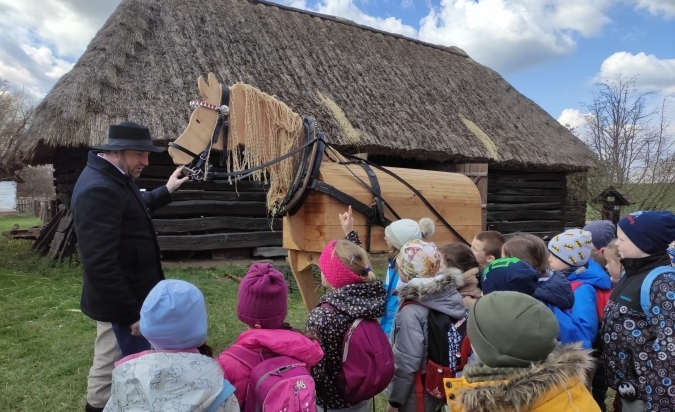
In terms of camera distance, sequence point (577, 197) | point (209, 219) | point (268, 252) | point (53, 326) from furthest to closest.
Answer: point (577, 197) → point (268, 252) → point (209, 219) → point (53, 326)

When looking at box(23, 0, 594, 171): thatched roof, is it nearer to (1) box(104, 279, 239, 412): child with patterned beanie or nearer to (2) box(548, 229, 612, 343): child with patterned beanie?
(2) box(548, 229, 612, 343): child with patterned beanie

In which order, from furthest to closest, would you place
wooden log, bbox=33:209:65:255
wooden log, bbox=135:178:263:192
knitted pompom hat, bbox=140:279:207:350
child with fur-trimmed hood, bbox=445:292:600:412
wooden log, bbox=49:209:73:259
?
wooden log, bbox=33:209:65:255, wooden log, bbox=49:209:73:259, wooden log, bbox=135:178:263:192, knitted pompom hat, bbox=140:279:207:350, child with fur-trimmed hood, bbox=445:292:600:412

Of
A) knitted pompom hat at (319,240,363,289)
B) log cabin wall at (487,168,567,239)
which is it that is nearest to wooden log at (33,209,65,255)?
knitted pompom hat at (319,240,363,289)

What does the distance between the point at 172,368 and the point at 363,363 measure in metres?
0.85

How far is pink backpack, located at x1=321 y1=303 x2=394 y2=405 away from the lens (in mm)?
2004

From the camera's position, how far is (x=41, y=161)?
8789 millimetres

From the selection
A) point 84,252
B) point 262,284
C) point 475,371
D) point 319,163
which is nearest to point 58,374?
point 84,252

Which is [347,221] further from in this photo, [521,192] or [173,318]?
[521,192]

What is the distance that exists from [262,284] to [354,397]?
709 mm

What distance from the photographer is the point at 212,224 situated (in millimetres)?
8062

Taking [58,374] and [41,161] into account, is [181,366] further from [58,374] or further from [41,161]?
[41,161]

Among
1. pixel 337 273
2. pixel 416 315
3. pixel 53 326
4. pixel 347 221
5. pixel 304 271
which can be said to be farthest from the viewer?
pixel 53 326

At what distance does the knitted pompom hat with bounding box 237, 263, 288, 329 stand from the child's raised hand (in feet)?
4.76

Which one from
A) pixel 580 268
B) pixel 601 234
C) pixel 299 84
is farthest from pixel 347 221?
pixel 299 84
